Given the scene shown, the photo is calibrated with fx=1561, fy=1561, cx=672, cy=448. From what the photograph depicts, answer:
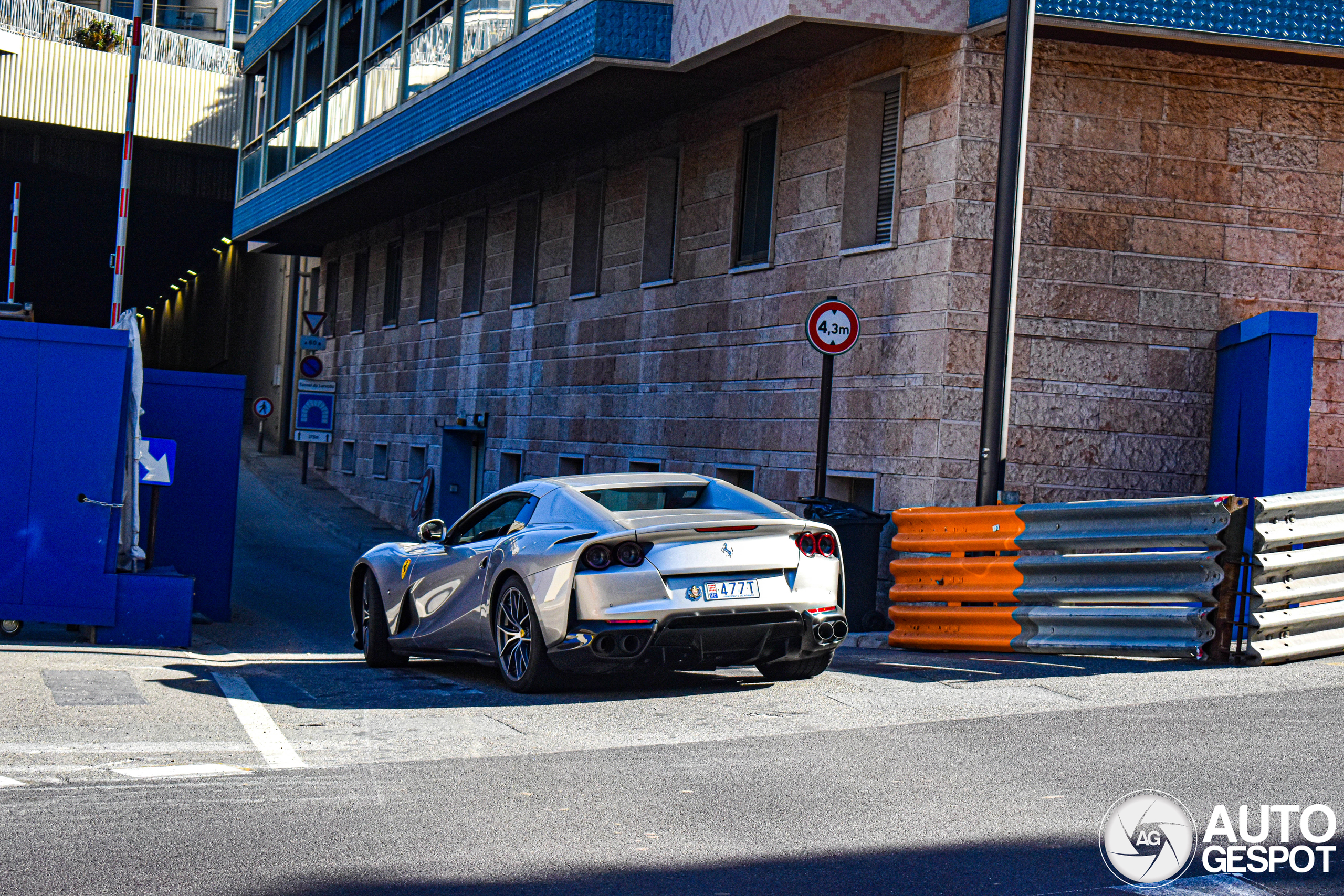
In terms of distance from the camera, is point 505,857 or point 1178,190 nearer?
point 505,857

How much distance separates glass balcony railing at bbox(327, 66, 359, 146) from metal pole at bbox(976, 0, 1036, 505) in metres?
14.1

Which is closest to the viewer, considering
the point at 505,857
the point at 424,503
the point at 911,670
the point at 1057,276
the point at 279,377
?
the point at 505,857

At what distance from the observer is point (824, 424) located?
13.4 meters

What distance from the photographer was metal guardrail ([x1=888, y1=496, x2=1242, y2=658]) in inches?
375

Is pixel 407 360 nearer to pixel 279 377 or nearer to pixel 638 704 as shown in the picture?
pixel 279 377

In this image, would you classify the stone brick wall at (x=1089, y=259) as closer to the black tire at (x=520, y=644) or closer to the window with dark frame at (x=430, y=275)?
the black tire at (x=520, y=644)

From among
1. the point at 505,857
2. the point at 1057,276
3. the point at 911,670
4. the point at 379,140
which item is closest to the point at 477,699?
the point at 911,670

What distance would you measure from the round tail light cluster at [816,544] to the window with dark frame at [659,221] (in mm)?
10046

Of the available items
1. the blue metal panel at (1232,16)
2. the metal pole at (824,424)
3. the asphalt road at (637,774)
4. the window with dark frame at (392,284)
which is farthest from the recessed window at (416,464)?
the asphalt road at (637,774)

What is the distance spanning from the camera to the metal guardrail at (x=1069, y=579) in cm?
952

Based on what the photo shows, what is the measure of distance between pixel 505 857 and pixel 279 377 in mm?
38058

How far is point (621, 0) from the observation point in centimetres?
1554

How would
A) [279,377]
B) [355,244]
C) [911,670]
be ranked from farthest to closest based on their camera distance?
[279,377]
[355,244]
[911,670]

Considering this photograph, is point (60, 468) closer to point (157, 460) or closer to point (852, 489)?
point (157, 460)
